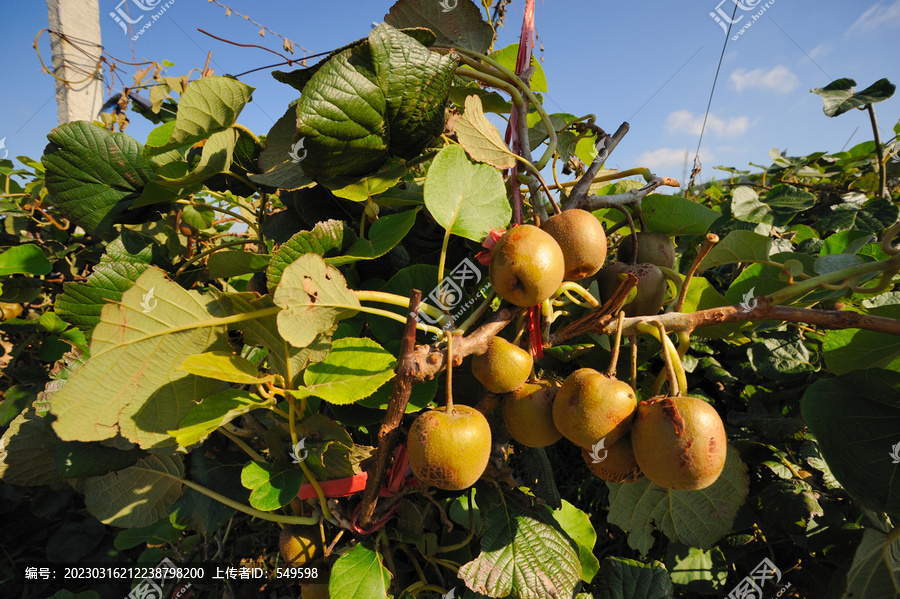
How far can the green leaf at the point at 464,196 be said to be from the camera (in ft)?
2.32

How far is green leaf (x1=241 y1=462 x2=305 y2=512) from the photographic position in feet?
2.13

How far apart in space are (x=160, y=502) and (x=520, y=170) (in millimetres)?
960

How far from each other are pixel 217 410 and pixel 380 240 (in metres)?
0.34

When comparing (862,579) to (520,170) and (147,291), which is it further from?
(147,291)

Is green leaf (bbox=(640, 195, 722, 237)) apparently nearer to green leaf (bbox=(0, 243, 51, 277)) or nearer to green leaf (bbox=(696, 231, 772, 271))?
green leaf (bbox=(696, 231, 772, 271))

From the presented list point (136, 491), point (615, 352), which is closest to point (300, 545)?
point (136, 491)

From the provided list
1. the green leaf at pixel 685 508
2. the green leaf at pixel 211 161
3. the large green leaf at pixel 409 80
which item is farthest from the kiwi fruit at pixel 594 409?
the green leaf at pixel 211 161

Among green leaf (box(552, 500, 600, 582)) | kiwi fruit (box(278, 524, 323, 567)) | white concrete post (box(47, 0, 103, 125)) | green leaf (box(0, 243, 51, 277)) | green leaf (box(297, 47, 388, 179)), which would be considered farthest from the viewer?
white concrete post (box(47, 0, 103, 125))

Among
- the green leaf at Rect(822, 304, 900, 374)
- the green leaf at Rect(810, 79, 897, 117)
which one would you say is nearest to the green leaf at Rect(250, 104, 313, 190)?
the green leaf at Rect(822, 304, 900, 374)

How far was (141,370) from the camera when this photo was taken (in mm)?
620

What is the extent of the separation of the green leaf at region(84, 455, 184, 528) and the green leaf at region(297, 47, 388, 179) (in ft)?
2.15

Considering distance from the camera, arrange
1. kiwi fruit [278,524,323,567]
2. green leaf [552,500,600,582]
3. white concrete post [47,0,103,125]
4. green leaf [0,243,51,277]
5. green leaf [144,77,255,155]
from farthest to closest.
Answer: white concrete post [47,0,103,125] < green leaf [0,243,51,277] < green leaf [552,500,600,582] < kiwi fruit [278,524,323,567] < green leaf [144,77,255,155]

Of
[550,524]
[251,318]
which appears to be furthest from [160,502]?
[550,524]

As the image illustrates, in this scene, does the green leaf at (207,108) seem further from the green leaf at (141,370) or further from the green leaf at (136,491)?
the green leaf at (136,491)
